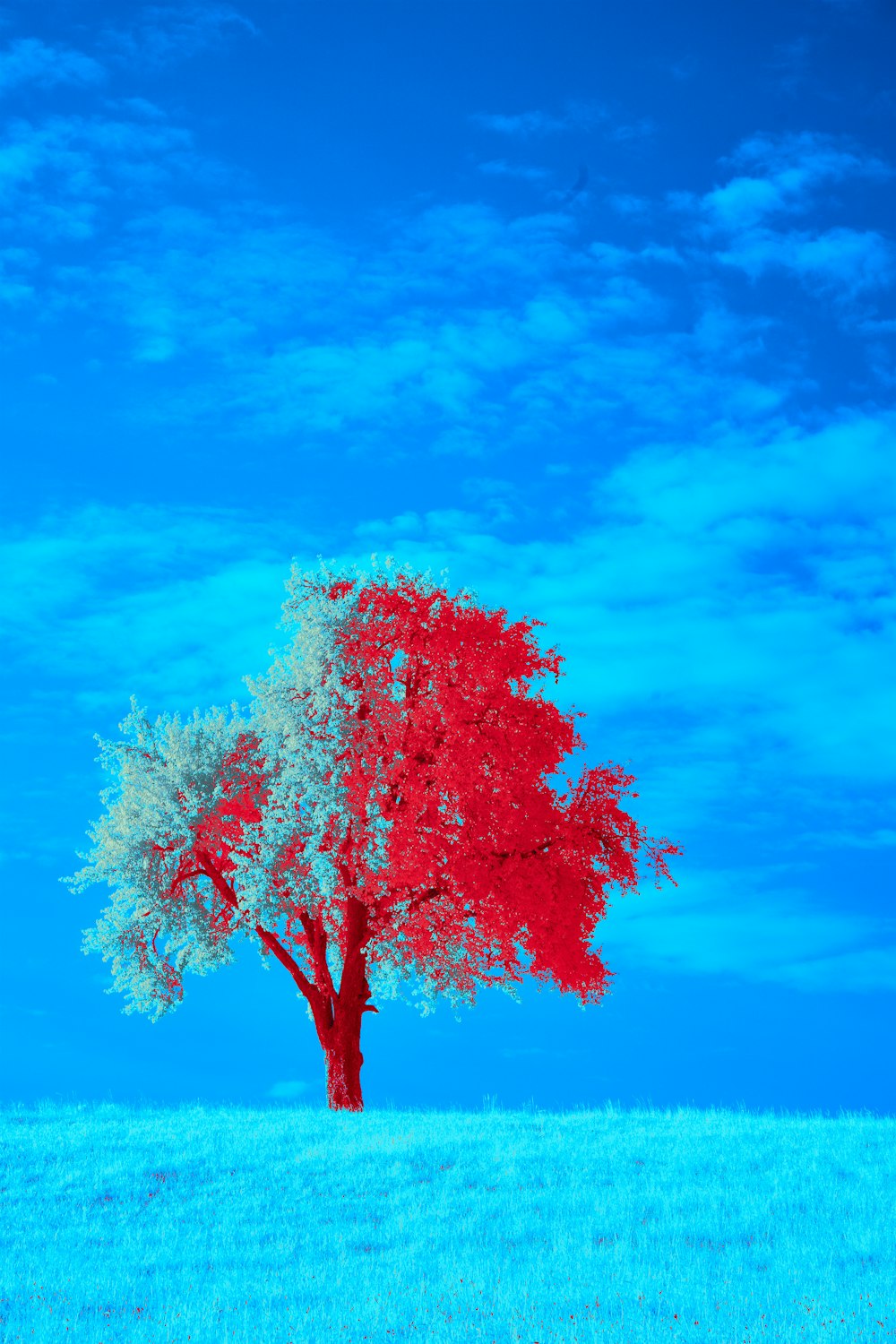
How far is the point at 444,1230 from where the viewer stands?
61.9 ft

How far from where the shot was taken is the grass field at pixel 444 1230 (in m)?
14.8

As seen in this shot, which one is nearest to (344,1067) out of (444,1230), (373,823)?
(373,823)

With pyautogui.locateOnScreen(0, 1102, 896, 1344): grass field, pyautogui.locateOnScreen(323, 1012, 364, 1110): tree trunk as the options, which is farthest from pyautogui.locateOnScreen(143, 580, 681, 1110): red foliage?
pyautogui.locateOnScreen(0, 1102, 896, 1344): grass field

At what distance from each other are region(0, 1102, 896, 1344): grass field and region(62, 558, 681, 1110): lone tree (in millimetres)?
4240

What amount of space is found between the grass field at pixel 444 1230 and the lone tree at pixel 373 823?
13.9 ft

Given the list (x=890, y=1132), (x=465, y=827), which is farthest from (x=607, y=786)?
(x=890, y=1132)

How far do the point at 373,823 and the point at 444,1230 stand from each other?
37.8 feet

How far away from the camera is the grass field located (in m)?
14.8

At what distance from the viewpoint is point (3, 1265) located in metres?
17.6

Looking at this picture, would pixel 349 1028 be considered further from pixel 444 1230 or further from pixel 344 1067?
pixel 444 1230

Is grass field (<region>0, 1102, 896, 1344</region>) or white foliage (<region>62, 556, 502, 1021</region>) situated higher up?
white foliage (<region>62, 556, 502, 1021</region>)

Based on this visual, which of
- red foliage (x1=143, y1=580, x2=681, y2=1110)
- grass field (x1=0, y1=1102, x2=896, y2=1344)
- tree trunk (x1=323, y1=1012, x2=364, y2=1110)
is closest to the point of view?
grass field (x1=0, y1=1102, x2=896, y2=1344)

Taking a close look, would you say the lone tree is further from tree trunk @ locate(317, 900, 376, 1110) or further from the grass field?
the grass field

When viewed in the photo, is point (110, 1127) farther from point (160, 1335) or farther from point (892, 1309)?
point (892, 1309)
